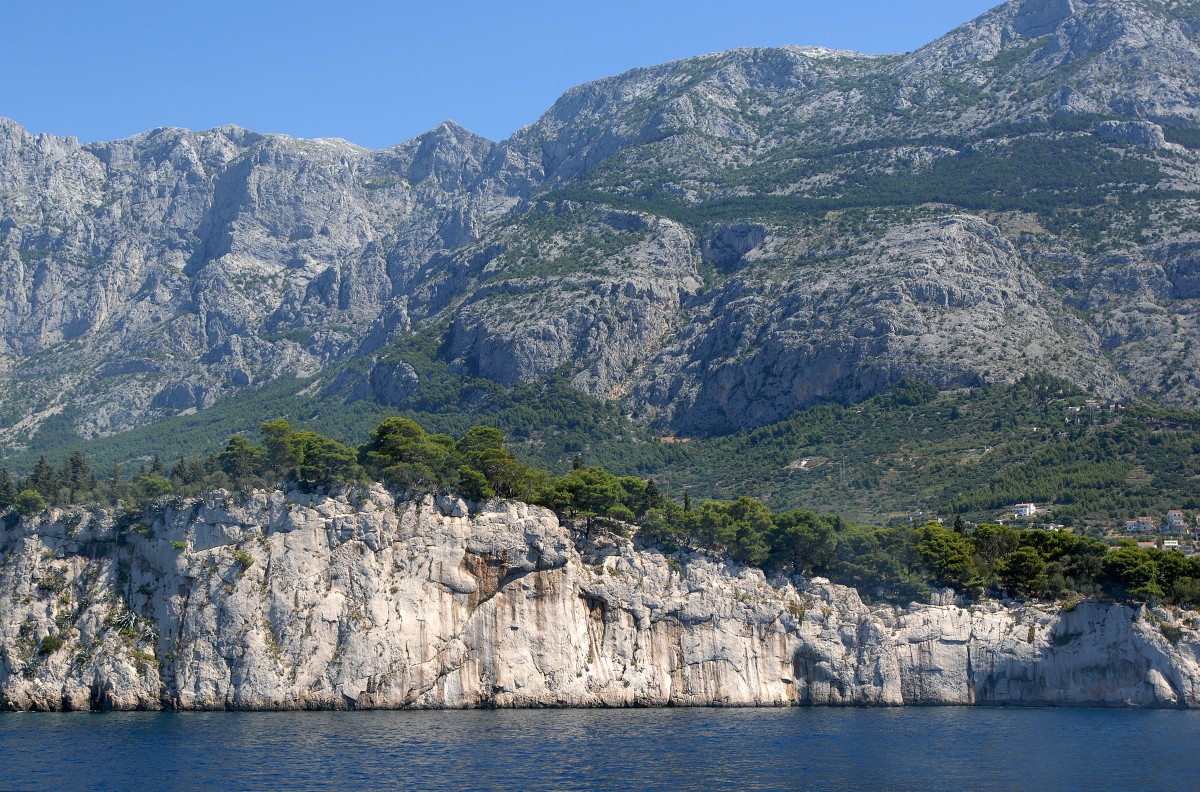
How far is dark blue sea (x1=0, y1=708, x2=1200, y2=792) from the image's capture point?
5847 centimetres

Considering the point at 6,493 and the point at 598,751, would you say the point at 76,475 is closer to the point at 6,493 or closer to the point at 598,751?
the point at 6,493

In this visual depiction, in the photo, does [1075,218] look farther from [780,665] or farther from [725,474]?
[780,665]

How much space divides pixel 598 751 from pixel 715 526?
31.9 meters

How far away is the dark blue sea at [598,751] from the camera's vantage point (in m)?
58.5

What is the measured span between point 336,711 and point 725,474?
86.3 metres

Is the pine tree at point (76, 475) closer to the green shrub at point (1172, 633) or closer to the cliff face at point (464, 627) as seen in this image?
the cliff face at point (464, 627)

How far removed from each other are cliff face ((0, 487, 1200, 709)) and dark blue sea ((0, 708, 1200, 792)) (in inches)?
134

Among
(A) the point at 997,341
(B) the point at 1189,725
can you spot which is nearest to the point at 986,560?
(B) the point at 1189,725

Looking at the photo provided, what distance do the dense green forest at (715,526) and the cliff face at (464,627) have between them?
284cm

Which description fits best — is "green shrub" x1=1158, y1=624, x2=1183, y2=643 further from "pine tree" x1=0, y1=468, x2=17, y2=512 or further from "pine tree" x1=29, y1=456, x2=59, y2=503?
"pine tree" x1=0, y1=468, x2=17, y2=512

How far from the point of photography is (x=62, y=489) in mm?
94125

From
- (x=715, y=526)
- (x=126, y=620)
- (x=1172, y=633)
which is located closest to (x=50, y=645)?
(x=126, y=620)

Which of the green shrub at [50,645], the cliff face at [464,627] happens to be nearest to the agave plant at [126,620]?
the cliff face at [464,627]

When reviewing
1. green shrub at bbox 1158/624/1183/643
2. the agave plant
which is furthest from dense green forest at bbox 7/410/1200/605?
the agave plant
